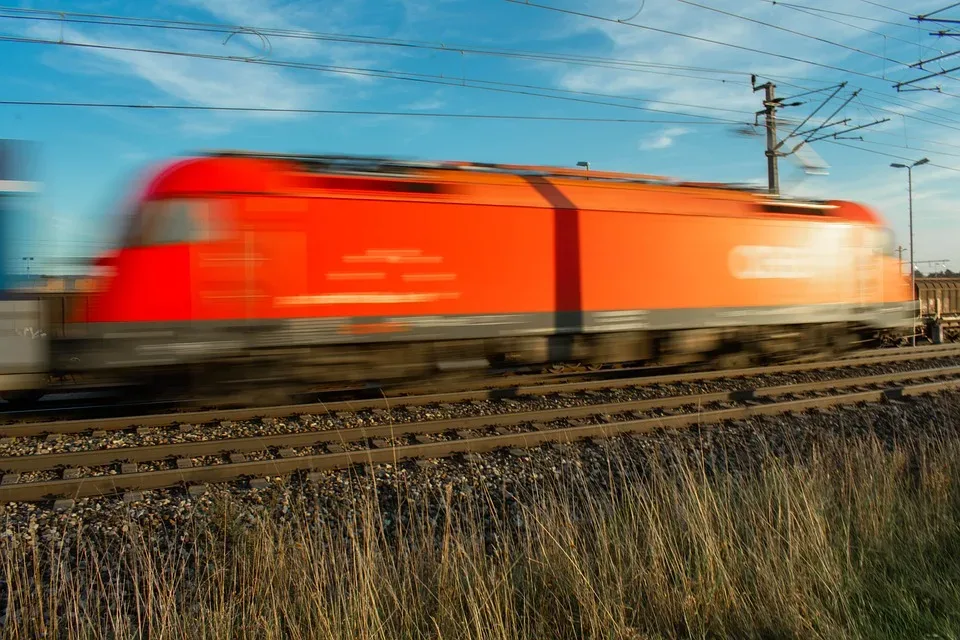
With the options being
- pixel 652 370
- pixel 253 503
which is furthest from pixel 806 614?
pixel 652 370

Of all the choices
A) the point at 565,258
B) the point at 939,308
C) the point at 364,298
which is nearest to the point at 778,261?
the point at 565,258

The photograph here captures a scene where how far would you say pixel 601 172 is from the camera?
9.78 m

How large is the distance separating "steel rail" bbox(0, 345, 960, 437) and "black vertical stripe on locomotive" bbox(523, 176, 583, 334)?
974 mm

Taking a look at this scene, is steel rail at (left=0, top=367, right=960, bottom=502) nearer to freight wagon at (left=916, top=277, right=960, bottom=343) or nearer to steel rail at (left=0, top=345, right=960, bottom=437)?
steel rail at (left=0, top=345, right=960, bottom=437)

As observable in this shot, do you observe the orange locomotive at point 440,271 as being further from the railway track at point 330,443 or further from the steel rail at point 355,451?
the steel rail at point 355,451

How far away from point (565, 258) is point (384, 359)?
289 centimetres

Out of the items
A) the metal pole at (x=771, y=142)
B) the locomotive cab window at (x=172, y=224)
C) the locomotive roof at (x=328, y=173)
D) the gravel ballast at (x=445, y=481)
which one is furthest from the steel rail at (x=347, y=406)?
the metal pole at (x=771, y=142)

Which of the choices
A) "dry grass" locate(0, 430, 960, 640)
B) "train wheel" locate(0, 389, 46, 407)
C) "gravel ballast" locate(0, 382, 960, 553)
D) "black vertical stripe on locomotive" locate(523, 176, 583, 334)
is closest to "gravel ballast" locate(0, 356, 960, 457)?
"black vertical stripe on locomotive" locate(523, 176, 583, 334)

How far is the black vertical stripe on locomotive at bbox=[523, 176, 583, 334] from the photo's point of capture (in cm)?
905

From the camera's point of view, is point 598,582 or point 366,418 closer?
point 598,582

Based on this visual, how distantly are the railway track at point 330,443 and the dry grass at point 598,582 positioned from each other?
1195 mm

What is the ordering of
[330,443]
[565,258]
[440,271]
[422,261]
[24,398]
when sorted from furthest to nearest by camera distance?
[565,258], [24,398], [440,271], [422,261], [330,443]

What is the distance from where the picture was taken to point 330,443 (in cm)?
663

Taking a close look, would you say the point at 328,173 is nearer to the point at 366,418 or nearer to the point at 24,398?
the point at 366,418
